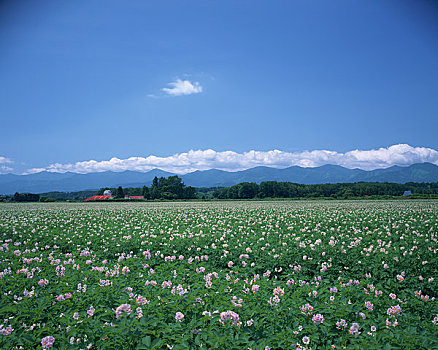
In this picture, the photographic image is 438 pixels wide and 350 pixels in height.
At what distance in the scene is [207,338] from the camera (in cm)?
320

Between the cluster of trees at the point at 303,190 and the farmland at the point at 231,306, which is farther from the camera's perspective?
the cluster of trees at the point at 303,190

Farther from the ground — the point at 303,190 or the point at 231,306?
the point at 231,306

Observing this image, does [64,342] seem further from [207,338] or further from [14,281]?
[14,281]

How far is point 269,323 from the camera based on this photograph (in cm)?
363

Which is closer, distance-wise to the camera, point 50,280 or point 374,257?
point 50,280

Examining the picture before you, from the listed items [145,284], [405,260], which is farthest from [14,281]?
[405,260]

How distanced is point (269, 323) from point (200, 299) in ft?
3.91

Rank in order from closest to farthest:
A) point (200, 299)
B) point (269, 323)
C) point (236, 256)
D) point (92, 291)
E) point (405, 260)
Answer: point (269, 323)
point (200, 299)
point (92, 291)
point (405, 260)
point (236, 256)

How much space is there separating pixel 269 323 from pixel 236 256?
4.39 m

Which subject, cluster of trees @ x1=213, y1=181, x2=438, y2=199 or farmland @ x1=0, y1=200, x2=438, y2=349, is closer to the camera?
farmland @ x1=0, y1=200, x2=438, y2=349

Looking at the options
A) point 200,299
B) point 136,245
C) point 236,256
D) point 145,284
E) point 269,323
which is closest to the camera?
point 269,323

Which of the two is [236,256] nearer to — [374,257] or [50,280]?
[374,257]

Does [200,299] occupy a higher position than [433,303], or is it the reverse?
[200,299]

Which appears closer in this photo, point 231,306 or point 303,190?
point 231,306
